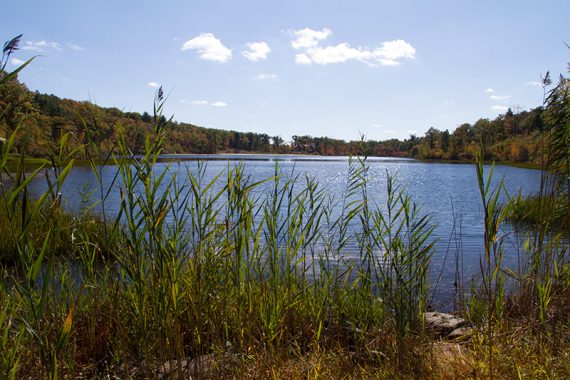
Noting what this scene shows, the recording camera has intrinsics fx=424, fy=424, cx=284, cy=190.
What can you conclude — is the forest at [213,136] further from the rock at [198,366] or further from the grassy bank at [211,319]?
the rock at [198,366]

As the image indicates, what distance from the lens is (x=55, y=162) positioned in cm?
248

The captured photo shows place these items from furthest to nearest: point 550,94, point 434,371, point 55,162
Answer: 1. point 550,94
2. point 434,371
3. point 55,162

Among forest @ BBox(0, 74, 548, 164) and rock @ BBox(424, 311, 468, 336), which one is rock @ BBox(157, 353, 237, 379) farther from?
rock @ BBox(424, 311, 468, 336)

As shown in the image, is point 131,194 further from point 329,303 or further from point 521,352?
point 521,352

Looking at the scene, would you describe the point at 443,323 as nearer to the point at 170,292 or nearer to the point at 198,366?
the point at 198,366

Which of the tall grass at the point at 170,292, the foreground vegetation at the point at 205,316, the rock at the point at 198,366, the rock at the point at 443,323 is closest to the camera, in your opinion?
the tall grass at the point at 170,292

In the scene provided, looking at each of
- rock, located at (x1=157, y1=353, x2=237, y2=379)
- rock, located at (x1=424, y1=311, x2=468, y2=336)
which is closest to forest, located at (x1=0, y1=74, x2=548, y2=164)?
rock, located at (x1=157, y1=353, x2=237, y2=379)

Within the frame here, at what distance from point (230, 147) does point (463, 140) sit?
108496 millimetres

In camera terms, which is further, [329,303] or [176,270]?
[329,303]

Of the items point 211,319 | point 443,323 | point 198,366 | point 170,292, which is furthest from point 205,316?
point 443,323

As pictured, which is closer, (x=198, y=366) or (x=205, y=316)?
(x=198, y=366)

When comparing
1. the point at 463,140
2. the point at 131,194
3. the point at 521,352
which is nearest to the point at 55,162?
the point at 131,194

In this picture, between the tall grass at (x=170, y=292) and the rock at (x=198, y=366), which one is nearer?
the tall grass at (x=170, y=292)

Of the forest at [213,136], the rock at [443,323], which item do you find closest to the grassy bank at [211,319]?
the forest at [213,136]
